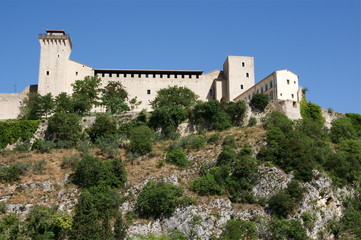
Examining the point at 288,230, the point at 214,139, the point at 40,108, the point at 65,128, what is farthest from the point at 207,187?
the point at 40,108

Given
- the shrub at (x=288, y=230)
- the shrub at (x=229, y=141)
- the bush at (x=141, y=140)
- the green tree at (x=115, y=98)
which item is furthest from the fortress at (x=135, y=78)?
the shrub at (x=288, y=230)

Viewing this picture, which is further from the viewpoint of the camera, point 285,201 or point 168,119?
point 168,119

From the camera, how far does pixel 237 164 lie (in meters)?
34.3

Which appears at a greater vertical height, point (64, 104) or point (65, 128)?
point (64, 104)

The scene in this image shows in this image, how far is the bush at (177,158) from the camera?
3647 cm

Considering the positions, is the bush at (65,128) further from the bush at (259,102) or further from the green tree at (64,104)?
the bush at (259,102)

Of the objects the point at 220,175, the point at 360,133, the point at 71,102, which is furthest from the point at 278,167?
the point at 71,102

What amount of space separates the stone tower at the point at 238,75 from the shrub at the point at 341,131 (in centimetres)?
1769

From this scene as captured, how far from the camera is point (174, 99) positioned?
167 feet

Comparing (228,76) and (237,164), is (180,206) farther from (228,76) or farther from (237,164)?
(228,76)

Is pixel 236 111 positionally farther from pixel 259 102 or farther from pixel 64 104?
pixel 64 104

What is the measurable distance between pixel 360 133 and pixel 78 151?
96.1ft

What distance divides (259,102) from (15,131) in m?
25.1

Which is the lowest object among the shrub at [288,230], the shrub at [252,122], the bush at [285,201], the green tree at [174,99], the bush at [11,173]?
the shrub at [288,230]
